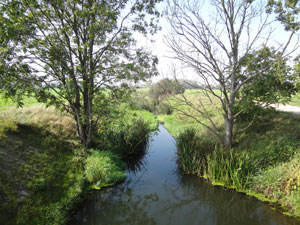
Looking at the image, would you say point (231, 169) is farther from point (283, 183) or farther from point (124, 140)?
point (124, 140)

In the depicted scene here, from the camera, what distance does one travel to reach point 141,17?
27.4 ft

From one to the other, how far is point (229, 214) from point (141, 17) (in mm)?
8331

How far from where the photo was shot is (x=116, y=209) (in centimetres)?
584

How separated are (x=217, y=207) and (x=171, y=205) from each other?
1.46 meters

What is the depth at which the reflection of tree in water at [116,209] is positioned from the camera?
5.29 m

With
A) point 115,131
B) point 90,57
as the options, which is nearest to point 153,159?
point 115,131

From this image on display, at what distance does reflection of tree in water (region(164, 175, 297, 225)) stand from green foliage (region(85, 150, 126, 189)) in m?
2.11

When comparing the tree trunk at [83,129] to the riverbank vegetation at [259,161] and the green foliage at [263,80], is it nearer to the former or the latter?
the riverbank vegetation at [259,161]

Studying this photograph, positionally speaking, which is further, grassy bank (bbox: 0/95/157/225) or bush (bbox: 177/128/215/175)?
bush (bbox: 177/128/215/175)

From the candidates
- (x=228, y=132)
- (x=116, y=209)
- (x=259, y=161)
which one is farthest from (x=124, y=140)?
(x=259, y=161)

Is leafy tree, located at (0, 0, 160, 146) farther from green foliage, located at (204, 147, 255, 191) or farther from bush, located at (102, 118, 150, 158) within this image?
green foliage, located at (204, 147, 255, 191)

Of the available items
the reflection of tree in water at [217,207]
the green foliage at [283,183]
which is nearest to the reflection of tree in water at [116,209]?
the reflection of tree in water at [217,207]

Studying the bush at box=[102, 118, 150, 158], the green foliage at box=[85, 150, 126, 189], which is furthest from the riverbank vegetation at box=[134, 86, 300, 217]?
the green foliage at box=[85, 150, 126, 189]

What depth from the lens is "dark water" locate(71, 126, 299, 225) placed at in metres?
5.29
